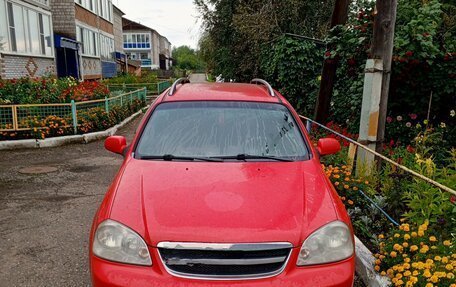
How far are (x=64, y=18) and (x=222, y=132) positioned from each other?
21652 millimetres

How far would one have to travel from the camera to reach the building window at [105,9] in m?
28.4

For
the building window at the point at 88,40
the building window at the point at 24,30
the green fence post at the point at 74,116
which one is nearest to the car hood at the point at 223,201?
the green fence post at the point at 74,116

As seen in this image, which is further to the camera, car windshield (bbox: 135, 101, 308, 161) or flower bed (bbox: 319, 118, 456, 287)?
car windshield (bbox: 135, 101, 308, 161)

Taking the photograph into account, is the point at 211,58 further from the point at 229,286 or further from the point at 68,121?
the point at 229,286

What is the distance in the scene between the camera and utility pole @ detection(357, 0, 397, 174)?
484cm

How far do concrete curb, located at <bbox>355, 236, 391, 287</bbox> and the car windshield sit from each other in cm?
114

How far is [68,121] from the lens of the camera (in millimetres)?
10148

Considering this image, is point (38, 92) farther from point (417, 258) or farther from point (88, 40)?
point (88, 40)

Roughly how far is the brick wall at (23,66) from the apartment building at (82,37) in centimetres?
318

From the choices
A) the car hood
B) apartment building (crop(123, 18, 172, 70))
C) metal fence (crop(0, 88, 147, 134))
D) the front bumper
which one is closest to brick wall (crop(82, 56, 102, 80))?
metal fence (crop(0, 88, 147, 134))

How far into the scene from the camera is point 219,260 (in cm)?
224

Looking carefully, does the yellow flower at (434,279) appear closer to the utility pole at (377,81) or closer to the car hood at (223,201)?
the car hood at (223,201)

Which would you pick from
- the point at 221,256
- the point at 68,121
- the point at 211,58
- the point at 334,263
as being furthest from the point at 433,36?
the point at 211,58

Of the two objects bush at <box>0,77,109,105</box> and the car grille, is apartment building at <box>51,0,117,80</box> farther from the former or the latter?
the car grille
